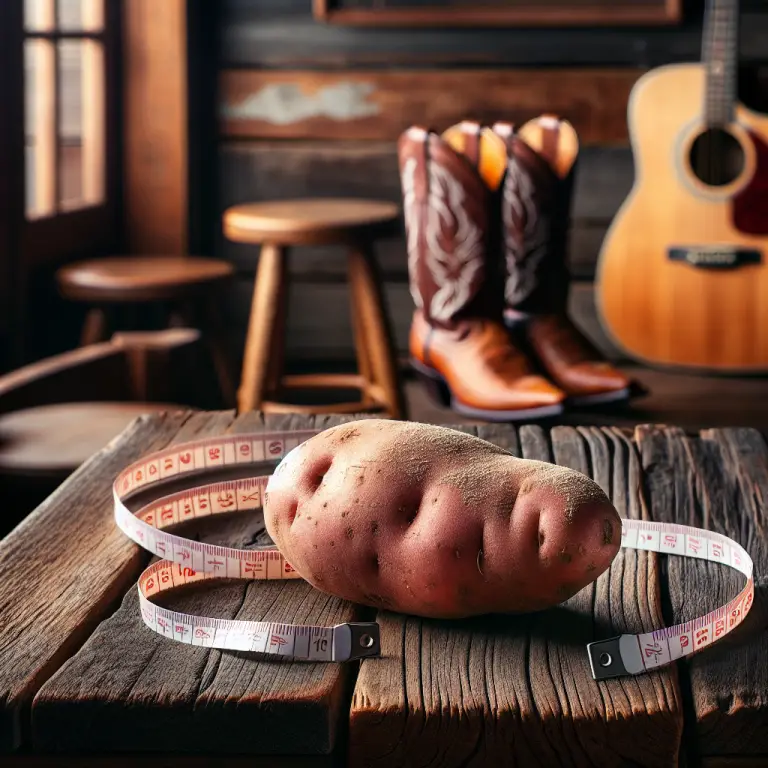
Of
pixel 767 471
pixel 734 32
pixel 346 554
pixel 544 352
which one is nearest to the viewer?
pixel 346 554

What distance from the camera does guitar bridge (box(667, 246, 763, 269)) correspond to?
264 cm

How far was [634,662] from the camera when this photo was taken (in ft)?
2.01

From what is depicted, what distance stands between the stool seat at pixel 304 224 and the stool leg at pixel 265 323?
0.13 feet

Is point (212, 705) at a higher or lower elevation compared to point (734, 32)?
lower

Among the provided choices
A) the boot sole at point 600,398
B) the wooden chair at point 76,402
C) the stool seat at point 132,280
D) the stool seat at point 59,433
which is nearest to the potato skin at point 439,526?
the wooden chair at point 76,402

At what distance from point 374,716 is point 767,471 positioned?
0.53m

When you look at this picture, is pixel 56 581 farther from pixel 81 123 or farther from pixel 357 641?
pixel 81 123

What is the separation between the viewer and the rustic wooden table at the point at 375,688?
22.5 inches

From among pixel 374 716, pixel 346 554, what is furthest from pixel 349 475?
pixel 374 716

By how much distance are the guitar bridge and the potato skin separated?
205cm

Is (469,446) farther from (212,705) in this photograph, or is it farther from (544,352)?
(544,352)

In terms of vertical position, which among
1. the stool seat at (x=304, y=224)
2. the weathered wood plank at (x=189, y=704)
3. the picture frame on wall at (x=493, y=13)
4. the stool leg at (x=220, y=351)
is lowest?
the stool leg at (x=220, y=351)

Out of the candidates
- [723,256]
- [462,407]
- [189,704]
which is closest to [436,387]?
[462,407]

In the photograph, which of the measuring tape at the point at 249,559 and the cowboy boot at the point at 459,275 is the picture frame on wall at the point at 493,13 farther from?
the measuring tape at the point at 249,559
